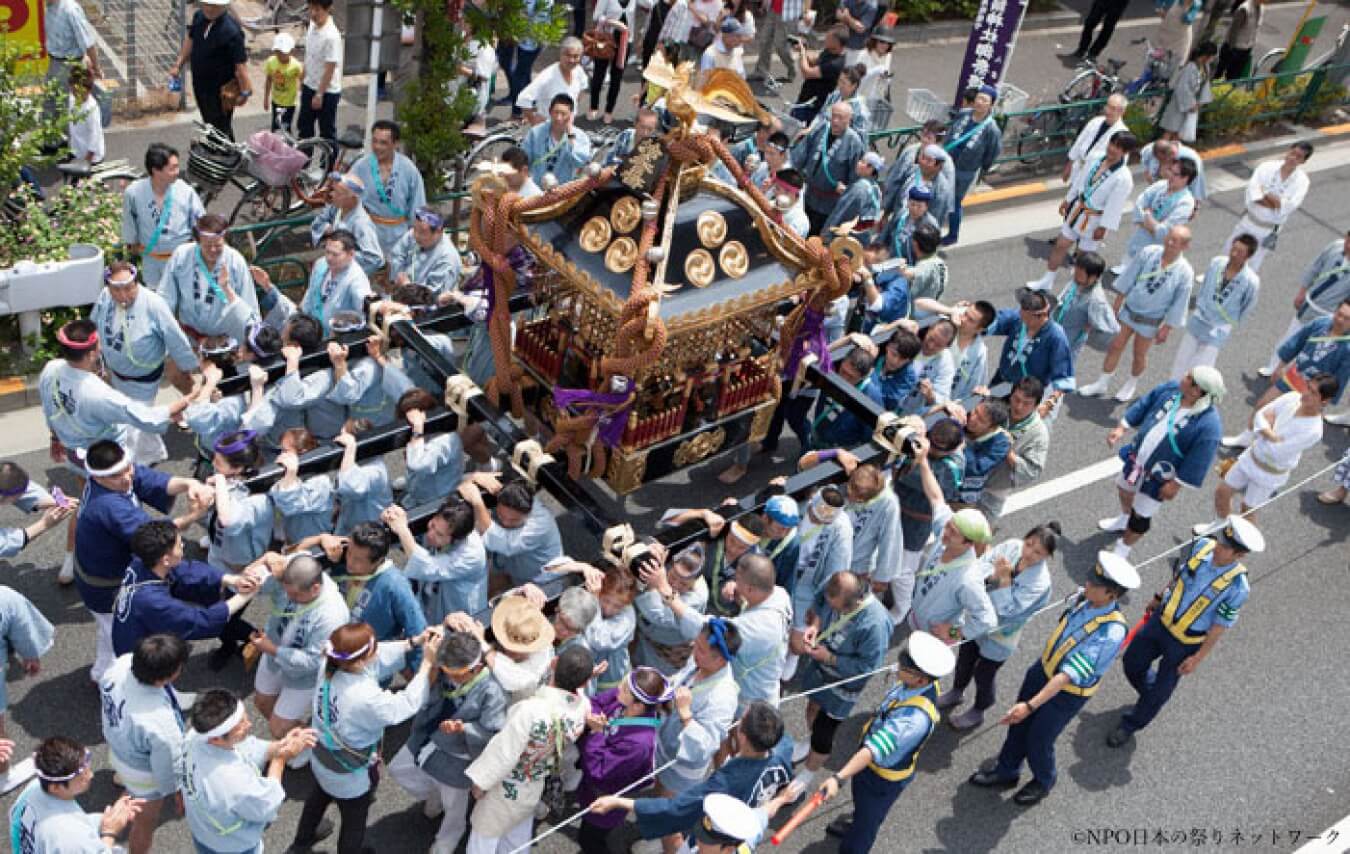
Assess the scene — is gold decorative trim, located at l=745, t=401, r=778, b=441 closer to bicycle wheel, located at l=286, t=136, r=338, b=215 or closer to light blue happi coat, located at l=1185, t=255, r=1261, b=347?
light blue happi coat, located at l=1185, t=255, r=1261, b=347

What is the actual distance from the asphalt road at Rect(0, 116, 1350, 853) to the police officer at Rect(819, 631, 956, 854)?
0.95 meters

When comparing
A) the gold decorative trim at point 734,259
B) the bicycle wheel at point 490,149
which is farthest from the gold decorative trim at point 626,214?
the bicycle wheel at point 490,149

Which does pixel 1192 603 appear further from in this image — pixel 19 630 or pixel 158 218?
pixel 158 218

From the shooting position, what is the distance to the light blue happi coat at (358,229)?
949 centimetres

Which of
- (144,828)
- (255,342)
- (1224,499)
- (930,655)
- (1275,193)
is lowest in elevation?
(144,828)

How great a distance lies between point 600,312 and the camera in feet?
25.3

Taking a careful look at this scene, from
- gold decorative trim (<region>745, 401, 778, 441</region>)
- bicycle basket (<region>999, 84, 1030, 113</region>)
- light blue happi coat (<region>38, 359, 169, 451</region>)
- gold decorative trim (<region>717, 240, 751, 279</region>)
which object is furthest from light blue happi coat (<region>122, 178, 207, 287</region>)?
bicycle basket (<region>999, 84, 1030, 113</region>)

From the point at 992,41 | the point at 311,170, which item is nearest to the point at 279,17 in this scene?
the point at 311,170

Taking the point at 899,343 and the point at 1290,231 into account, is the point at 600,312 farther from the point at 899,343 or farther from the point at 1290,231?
the point at 1290,231

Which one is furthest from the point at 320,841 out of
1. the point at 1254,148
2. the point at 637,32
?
the point at 1254,148

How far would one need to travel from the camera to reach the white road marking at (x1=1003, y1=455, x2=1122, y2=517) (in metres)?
9.93

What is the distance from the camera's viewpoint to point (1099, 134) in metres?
12.9

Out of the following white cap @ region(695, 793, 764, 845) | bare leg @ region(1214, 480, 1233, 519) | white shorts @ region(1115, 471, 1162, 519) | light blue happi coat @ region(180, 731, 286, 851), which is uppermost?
white cap @ region(695, 793, 764, 845)

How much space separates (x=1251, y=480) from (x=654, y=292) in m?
5.26
